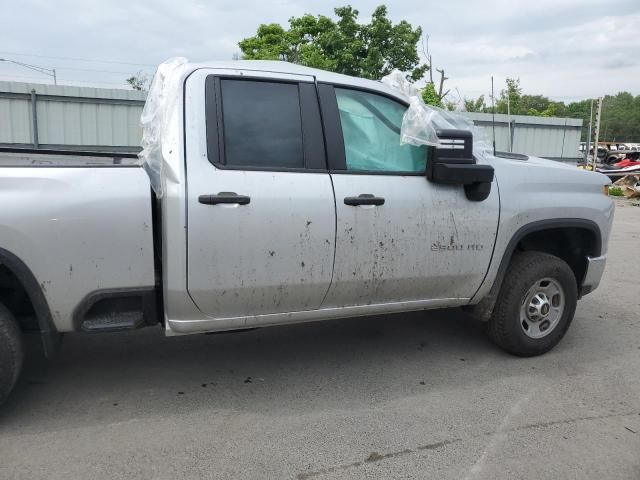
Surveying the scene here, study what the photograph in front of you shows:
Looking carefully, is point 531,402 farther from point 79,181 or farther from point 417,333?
point 79,181

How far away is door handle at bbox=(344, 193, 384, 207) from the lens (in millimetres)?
3289

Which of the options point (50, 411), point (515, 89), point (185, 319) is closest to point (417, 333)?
point (185, 319)

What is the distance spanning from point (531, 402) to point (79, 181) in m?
2.95

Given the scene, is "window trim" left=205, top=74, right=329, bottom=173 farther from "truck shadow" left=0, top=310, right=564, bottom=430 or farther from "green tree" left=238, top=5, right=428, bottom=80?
"green tree" left=238, top=5, right=428, bottom=80

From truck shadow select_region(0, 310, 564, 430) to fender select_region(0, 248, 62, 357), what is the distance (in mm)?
523

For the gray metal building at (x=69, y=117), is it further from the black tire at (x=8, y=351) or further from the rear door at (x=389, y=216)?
the black tire at (x=8, y=351)

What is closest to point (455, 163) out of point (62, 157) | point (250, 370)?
point (250, 370)

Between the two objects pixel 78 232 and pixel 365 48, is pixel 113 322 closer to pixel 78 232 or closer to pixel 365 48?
pixel 78 232

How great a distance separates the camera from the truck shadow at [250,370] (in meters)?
3.37

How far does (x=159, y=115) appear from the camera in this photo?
11.0 ft

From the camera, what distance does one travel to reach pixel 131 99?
41.9 feet

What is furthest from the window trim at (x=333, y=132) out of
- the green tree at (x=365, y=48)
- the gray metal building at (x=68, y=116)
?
the green tree at (x=365, y=48)

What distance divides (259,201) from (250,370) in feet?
4.53

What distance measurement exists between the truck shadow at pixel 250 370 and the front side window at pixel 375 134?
144 centimetres
